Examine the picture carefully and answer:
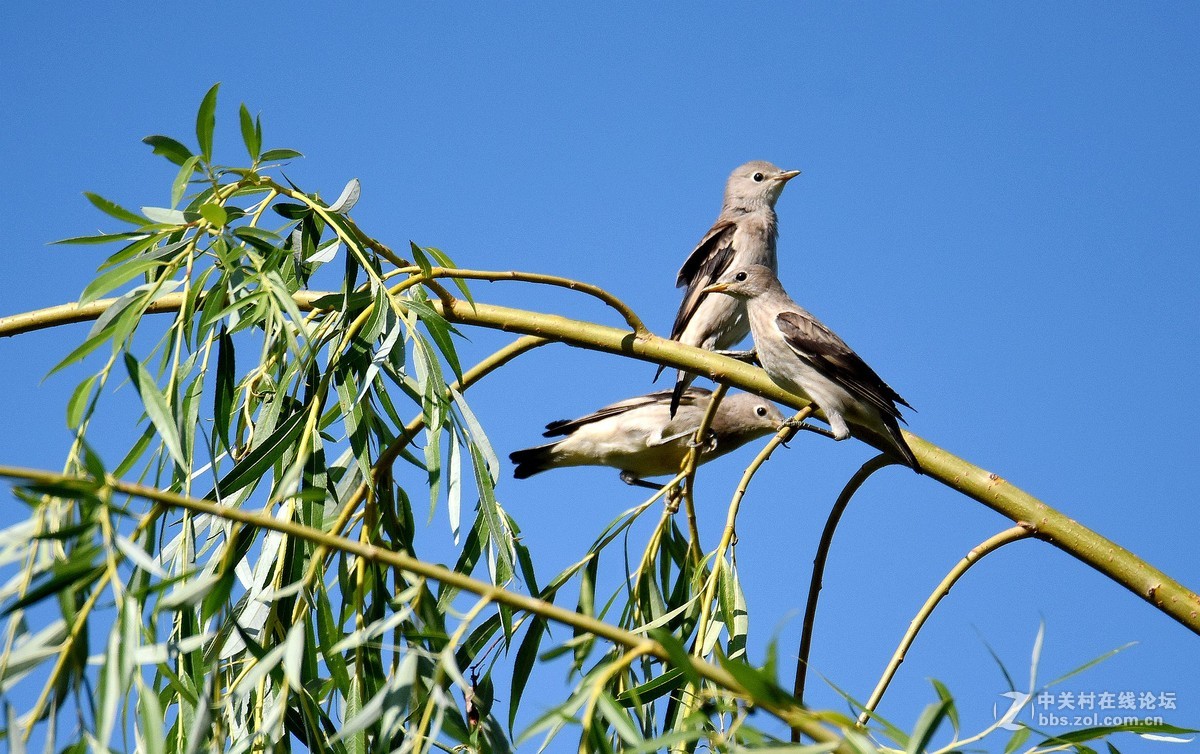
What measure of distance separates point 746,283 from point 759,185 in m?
2.24

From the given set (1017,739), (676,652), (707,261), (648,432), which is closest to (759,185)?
(707,261)

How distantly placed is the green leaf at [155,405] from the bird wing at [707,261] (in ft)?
16.5

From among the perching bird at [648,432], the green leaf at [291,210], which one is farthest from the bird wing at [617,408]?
the green leaf at [291,210]

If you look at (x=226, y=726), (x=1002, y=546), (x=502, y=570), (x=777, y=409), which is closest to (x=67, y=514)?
(x=226, y=726)

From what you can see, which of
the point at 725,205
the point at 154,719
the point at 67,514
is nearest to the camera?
the point at 154,719

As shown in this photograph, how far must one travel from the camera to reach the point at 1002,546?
3035mm

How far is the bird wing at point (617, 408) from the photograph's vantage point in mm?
6156

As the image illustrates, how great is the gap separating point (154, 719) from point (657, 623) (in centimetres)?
151

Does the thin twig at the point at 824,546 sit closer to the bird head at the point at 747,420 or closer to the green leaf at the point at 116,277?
the green leaf at the point at 116,277

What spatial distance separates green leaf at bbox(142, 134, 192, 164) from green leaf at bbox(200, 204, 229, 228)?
34 cm

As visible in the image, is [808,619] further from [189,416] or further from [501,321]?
[189,416]

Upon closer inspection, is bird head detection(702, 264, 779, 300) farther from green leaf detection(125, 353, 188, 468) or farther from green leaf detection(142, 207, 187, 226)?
green leaf detection(125, 353, 188, 468)

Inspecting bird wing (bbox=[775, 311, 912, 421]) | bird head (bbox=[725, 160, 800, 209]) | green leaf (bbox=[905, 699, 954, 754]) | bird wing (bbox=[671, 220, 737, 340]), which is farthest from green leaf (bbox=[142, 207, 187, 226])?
bird head (bbox=[725, 160, 800, 209])

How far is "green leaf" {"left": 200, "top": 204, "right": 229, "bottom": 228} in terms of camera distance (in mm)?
2445
